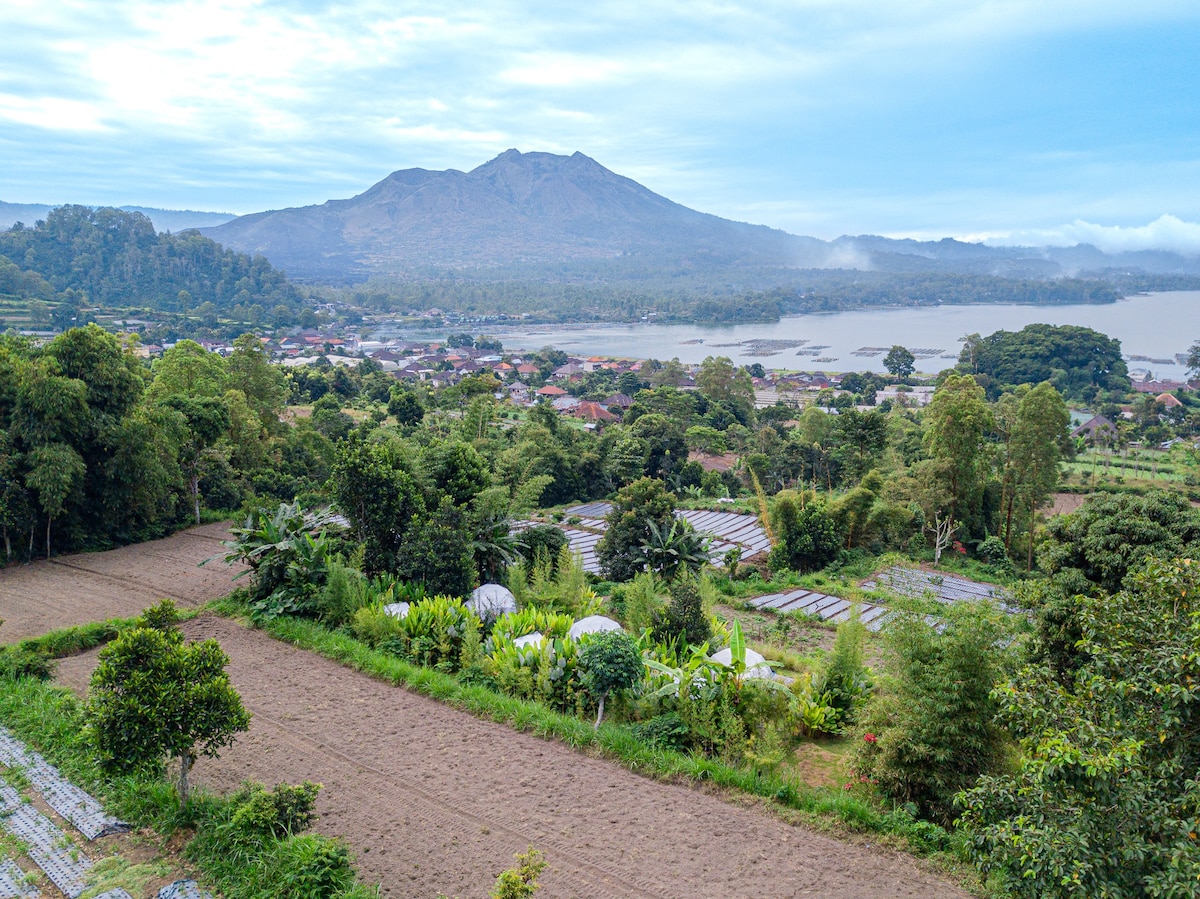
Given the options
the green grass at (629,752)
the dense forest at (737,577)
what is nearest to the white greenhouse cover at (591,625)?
the dense forest at (737,577)

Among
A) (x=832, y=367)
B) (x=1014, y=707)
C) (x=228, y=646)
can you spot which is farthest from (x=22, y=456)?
(x=832, y=367)

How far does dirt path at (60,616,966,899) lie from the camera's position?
460cm

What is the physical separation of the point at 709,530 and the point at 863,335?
3172 inches

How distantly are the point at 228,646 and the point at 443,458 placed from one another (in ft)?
11.9

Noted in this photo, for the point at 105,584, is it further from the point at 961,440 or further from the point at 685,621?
the point at 961,440

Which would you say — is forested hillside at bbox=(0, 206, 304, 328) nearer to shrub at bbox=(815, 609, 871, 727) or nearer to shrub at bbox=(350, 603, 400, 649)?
shrub at bbox=(350, 603, 400, 649)

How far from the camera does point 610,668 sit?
6.42 metres

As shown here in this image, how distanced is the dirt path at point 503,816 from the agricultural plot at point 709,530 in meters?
7.12

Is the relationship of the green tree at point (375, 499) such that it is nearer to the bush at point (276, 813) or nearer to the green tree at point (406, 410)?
the bush at point (276, 813)

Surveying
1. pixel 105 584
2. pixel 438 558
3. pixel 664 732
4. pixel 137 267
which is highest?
pixel 137 267

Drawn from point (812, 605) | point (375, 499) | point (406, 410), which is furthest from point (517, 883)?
point (406, 410)

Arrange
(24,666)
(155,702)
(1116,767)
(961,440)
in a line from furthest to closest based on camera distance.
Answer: (961,440)
(24,666)
(155,702)
(1116,767)

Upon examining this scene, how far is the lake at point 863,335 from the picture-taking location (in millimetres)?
68800

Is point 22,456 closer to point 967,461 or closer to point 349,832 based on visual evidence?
point 349,832
